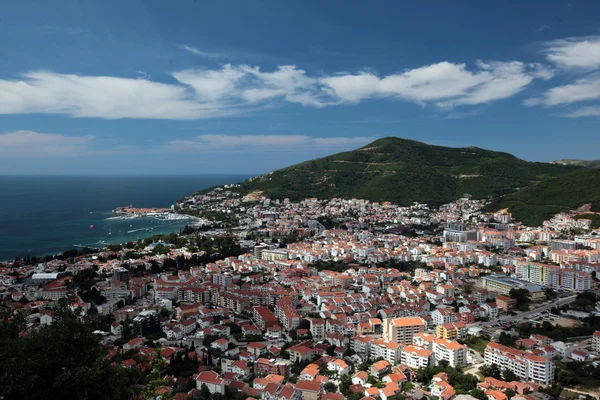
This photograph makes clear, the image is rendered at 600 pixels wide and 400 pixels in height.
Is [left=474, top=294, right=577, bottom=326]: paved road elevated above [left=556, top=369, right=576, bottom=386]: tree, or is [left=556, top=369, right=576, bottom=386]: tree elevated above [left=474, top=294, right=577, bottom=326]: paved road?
[left=556, top=369, right=576, bottom=386]: tree

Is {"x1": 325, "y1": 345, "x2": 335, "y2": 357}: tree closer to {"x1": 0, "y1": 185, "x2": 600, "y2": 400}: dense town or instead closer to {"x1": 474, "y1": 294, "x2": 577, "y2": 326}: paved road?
{"x1": 0, "y1": 185, "x2": 600, "y2": 400}: dense town

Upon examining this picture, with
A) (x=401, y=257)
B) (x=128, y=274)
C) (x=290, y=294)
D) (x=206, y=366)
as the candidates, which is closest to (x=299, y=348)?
(x=206, y=366)

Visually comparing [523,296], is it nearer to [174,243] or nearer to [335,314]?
[335,314]

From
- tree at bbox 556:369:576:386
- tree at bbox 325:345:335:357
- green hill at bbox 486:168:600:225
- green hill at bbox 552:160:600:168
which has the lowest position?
tree at bbox 325:345:335:357

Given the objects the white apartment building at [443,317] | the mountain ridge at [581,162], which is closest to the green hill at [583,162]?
the mountain ridge at [581,162]

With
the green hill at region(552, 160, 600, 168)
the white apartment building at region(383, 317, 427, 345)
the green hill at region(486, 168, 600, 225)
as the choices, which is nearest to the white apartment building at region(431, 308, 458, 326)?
the white apartment building at region(383, 317, 427, 345)

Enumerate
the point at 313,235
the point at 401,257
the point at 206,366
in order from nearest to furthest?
the point at 206,366, the point at 401,257, the point at 313,235

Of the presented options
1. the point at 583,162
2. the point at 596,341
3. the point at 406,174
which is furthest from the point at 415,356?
the point at 583,162
